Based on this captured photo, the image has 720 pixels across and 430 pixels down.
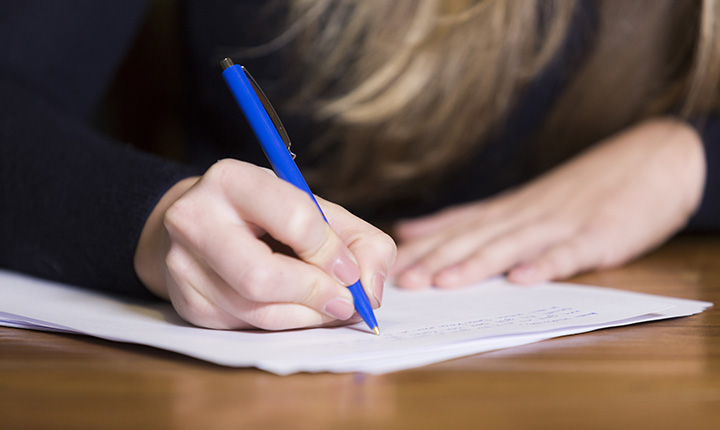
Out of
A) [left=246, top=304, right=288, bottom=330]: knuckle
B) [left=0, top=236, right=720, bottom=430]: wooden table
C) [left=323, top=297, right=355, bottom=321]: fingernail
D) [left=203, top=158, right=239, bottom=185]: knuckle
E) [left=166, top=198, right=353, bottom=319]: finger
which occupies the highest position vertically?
[left=203, top=158, right=239, bottom=185]: knuckle

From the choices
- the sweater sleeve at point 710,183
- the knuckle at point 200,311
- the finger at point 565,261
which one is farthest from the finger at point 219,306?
the sweater sleeve at point 710,183

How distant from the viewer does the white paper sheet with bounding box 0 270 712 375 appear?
1.17 ft

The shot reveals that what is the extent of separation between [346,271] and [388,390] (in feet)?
0.29

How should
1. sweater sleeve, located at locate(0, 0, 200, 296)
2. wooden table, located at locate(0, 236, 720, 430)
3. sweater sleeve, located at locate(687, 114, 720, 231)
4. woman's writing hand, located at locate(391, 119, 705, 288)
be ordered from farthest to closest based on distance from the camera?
sweater sleeve, located at locate(687, 114, 720, 231) → woman's writing hand, located at locate(391, 119, 705, 288) → sweater sleeve, located at locate(0, 0, 200, 296) → wooden table, located at locate(0, 236, 720, 430)

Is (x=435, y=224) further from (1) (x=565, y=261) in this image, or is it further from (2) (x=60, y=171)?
(2) (x=60, y=171)

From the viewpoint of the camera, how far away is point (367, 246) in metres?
0.42

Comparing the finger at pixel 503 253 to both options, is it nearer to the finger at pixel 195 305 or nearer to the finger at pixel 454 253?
the finger at pixel 454 253

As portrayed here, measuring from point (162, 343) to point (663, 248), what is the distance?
0.64m

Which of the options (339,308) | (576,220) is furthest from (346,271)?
(576,220)

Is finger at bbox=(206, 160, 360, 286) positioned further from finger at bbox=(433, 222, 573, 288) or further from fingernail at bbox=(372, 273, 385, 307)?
finger at bbox=(433, 222, 573, 288)

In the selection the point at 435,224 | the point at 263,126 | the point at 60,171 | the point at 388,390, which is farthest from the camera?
the point at 435,224

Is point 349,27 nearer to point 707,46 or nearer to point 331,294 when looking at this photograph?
point 707,46

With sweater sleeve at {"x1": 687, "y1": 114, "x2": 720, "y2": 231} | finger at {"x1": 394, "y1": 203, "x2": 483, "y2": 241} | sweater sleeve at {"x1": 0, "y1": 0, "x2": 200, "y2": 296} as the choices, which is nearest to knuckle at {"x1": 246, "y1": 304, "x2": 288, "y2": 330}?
sweater sleeve at {"x1": 0, "y1": 0, "x2": 200, "y2": 296}

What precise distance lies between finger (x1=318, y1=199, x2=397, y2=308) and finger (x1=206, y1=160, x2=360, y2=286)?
0.01m
